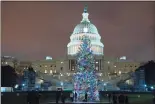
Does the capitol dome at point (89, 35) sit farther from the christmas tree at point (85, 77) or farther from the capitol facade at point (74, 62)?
the christmas tree at point (85, 77)

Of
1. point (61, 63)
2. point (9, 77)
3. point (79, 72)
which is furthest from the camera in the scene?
point (61, 63)

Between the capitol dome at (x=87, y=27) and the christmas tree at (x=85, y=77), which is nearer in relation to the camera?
the christmas tree at (x=85, y=77)

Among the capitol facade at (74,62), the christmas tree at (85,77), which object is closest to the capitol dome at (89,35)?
the capitol facade at (74,62)

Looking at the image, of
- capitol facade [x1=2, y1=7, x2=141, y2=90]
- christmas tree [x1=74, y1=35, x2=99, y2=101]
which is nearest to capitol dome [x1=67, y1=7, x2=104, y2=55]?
capitol facade [x1=2, y1=7, x2=141, y2=90]

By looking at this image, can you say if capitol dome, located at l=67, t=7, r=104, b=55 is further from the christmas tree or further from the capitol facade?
the christmas tree

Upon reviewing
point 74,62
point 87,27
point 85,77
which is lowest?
point 85,77

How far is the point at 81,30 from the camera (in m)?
83.2

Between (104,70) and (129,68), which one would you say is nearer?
(104,70)

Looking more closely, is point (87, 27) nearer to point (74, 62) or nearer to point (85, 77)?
point (74, 62)

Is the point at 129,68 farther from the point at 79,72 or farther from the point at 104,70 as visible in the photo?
the point at 79,72

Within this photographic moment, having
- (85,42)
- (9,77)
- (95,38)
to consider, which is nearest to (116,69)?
(95,38)

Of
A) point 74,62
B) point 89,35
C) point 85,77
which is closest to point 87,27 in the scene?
point 89,35

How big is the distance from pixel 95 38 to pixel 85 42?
58992 mm

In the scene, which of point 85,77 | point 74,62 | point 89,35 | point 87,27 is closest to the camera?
point 85,77
